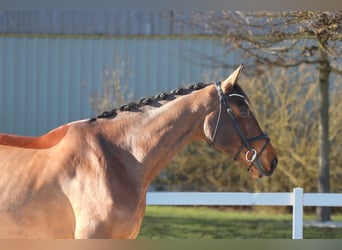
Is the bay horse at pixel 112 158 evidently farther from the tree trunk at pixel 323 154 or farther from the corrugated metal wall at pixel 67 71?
the corrugated metal wall at pixel 67 71

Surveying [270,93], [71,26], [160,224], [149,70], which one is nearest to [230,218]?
[160,224]

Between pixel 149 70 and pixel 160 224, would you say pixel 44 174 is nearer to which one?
pixel 160 224

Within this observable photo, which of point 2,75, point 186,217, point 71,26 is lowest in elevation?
point 186,217

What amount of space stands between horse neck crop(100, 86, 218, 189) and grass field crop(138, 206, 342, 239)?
5.20 meters

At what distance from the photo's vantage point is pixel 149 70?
1450 centimetres

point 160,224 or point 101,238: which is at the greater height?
point 101,238

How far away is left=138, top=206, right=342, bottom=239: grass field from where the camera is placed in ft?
33.4

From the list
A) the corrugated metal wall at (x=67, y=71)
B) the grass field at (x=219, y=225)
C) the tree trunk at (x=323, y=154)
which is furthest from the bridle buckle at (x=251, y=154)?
the corrugated metal wall at (x=67, y=71)

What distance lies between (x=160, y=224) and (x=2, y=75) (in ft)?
17.9

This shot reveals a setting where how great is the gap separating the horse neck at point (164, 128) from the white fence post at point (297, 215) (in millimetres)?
3514

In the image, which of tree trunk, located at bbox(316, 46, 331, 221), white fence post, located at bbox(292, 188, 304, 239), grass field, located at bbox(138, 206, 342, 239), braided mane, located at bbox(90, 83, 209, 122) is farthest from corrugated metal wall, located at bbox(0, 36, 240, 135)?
braided mane, located at bbox(90, 83, 209, 122)

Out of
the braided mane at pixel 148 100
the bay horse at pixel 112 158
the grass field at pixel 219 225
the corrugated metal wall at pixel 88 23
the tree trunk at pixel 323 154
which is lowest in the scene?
the grass field at pixel 219 225

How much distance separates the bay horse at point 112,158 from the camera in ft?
14.3

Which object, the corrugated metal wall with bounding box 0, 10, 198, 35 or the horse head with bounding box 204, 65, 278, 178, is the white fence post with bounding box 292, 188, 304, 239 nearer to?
the horse head with bounding box 204, 65, 278, 178
